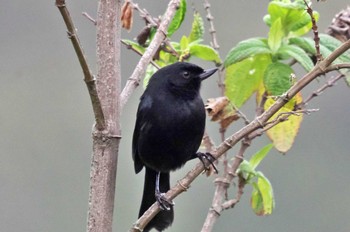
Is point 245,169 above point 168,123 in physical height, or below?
below

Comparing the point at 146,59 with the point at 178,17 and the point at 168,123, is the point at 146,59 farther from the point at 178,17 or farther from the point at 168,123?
the point at 168,123

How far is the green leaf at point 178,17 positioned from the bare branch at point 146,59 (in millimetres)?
195

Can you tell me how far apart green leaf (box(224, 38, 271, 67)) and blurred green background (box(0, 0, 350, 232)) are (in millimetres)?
6012

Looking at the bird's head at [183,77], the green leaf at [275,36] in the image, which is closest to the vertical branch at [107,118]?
the green leaf at [275,36]

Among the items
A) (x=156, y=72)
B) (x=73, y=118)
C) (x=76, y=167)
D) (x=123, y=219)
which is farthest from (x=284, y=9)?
(x=73, y=118)

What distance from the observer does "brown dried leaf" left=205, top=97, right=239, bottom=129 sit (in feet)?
12.0

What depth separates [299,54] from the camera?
11.7ft

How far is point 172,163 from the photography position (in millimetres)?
4191

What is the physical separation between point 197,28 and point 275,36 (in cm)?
44

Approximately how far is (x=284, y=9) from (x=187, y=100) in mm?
725

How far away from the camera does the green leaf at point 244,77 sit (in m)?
3.70

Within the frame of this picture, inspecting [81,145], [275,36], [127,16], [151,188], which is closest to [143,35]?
[127,16]

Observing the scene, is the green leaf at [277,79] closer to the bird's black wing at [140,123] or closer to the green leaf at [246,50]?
the green leaf at [246,50]

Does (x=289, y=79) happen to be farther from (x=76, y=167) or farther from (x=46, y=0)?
(x=46, y=0)
